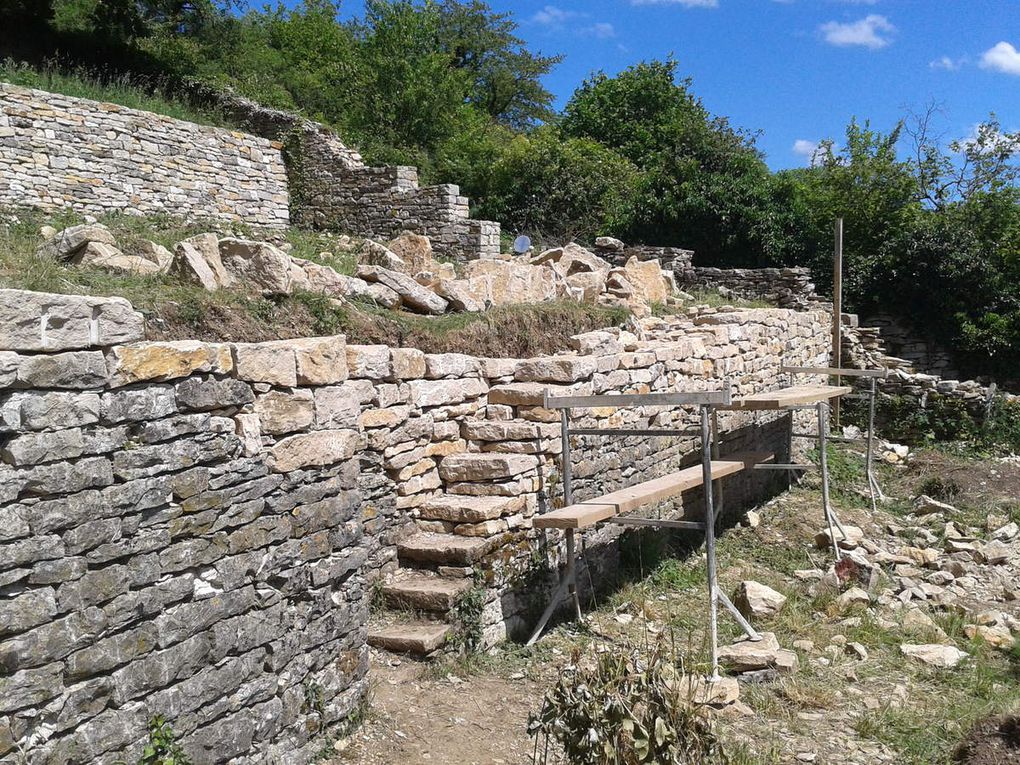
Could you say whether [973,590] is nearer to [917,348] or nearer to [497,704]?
[497,704]

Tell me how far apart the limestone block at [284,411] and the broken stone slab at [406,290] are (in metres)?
3.84

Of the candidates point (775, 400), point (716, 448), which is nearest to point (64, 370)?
point (775, 400)

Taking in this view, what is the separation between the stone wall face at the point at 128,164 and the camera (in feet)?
34.7

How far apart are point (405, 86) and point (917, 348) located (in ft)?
40.4

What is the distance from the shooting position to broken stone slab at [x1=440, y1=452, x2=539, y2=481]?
5.73m

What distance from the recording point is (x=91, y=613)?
3.11 meters

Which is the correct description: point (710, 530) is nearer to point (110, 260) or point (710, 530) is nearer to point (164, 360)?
point (164, 360)

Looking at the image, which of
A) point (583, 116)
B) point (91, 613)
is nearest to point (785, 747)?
point (91, 613)

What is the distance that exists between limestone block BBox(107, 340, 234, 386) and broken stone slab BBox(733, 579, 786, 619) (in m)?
4.23

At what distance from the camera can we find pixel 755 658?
533cm

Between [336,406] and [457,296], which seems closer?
[336,406]

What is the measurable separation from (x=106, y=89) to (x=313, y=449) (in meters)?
12.9

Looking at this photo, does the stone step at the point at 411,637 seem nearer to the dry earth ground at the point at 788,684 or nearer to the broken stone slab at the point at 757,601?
the dry earth ground at the point at 788,684

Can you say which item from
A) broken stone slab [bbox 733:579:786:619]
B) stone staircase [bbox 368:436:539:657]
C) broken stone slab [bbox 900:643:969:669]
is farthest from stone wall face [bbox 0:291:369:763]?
broken stone slab [bbox 900:643:969:669]
